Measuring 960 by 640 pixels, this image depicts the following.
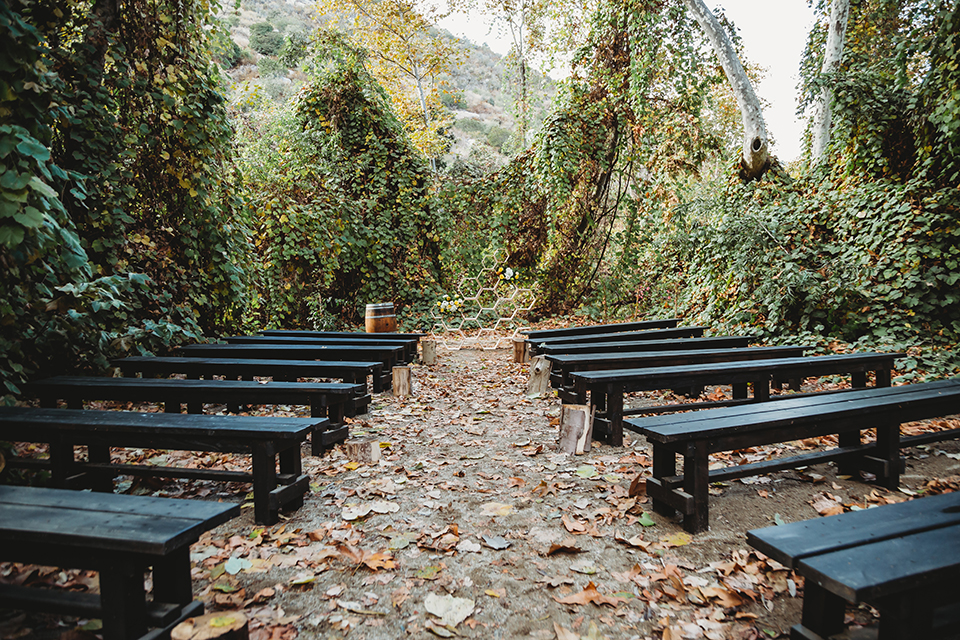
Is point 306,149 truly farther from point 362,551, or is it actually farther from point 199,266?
point 362,551

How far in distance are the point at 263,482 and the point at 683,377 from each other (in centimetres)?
274

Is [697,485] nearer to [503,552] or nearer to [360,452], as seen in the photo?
[503,552]

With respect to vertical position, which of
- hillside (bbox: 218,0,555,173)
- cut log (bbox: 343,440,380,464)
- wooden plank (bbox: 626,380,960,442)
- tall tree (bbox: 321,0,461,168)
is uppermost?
hillside (bbox: 218,0,555,173)

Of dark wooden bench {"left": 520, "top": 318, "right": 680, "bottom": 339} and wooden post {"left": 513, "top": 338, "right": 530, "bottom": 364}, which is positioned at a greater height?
dark wooden bench {"left": 520, "top": 318, "right": 680, "bottom": 339}

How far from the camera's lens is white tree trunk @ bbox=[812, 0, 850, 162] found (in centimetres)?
775

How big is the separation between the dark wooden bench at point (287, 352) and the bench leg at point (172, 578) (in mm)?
2805

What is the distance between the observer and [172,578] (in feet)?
5.10

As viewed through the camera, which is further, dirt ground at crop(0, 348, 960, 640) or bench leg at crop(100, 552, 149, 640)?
dirt ground at crop(0, 348, 960, 640)

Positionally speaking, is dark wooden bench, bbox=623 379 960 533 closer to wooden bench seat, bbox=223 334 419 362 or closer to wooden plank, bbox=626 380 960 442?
wooden plank, bbox=626 380 960 442

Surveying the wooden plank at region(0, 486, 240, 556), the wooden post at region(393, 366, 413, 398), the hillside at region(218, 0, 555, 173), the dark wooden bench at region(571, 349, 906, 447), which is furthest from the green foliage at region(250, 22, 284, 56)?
the wooden plank at region(0, 486, 240, 556)

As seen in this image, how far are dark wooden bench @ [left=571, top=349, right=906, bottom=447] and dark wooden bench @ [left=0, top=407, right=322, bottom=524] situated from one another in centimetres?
197

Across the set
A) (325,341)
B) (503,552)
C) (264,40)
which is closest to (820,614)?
(503,552)

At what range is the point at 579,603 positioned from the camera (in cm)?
188

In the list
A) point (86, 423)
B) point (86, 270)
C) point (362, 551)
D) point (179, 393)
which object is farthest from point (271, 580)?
point (86, 270)
